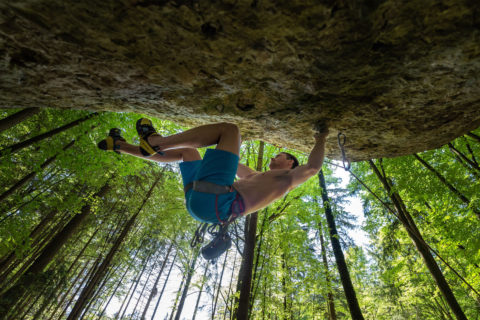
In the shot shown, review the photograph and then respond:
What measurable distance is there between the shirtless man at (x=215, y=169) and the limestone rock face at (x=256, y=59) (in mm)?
472

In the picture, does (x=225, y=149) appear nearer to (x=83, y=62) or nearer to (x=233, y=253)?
(x=83, y=62)

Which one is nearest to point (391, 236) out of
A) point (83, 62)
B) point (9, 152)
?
point (83, 62)

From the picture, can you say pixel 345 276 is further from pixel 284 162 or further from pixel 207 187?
pixel 207 187

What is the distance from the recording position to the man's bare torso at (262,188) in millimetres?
2404

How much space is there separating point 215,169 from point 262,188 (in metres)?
Answer: 0.68

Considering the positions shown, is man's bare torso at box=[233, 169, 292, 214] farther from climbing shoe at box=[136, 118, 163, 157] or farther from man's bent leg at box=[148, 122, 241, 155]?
climbing shoe at box=[136, 118, 163, 157]

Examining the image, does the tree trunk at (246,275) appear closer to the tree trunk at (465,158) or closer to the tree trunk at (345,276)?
the tree trunk at (345,276)

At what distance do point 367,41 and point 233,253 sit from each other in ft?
53.4

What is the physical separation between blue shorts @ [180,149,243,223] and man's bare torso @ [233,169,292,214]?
102 mm

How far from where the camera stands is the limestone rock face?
1.42 m

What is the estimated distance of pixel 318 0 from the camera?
1338mm

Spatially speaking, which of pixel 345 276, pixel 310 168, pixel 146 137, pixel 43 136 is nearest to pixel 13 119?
pixel 43 136

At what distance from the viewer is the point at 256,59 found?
1810 mm

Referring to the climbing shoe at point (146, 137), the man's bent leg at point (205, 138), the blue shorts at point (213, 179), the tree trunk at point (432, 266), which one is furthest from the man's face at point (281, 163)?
the tree trunk at point (432, 266)
